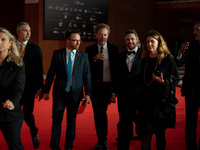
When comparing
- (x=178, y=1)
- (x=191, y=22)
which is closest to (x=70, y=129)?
(x=178, y=1)

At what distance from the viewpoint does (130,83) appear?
121 inches

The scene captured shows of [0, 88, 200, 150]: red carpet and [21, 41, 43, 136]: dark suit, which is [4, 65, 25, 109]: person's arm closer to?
[21, 41, 43, 136]: dark suit

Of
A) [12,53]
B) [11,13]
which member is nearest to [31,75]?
[12,53]

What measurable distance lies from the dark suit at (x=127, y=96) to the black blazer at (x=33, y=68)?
1114mm

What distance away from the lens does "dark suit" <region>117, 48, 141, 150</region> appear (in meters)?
3.02

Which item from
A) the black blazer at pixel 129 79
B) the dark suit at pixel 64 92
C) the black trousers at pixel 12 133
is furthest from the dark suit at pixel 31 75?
the black trousers at pixel 12 133

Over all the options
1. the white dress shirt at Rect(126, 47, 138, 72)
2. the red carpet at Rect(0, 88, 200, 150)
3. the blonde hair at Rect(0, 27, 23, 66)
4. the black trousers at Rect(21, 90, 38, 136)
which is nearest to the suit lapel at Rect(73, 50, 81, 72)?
the white dress shirt at Rect(126, 47, 138, 72)

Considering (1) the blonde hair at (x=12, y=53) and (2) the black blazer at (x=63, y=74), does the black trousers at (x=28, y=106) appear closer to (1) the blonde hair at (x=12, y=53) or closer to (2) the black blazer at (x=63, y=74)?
(2) the black blazer at (x=63, y=74)

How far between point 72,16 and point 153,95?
8292 mm

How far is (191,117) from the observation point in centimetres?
307

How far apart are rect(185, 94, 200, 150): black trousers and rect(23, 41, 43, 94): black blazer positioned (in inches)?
72.7

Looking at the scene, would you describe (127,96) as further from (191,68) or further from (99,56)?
(191,68)

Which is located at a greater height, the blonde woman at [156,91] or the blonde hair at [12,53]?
the blonde hair at [12,53]

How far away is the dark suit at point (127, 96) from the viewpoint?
3.02m
